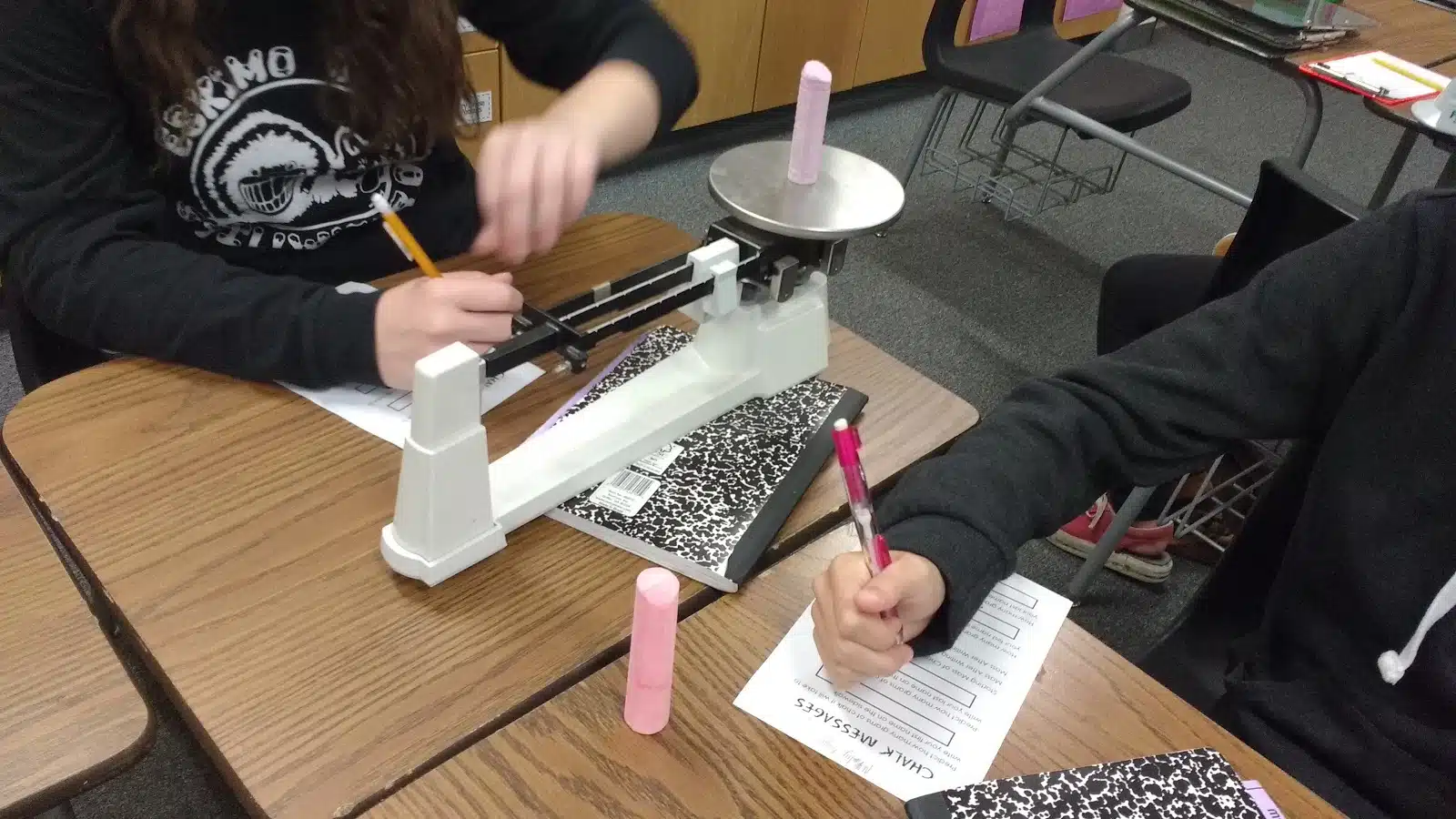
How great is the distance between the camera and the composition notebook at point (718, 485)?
2.53ft

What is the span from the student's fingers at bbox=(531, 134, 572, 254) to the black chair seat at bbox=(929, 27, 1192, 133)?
1885 millimetres

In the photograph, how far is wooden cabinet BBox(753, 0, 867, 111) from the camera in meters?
3.10

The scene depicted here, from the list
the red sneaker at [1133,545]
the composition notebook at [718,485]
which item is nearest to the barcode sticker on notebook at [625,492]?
the composition notebook at [718,485]

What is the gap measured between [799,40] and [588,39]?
219 centimetres

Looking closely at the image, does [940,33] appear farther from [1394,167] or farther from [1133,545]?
[1133,545]

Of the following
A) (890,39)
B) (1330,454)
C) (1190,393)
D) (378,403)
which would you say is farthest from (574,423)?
(890,39)

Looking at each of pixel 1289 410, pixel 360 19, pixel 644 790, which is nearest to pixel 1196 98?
pixel 1289 410

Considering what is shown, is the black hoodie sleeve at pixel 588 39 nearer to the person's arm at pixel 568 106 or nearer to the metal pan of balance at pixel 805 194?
the person's arm at pixel 568 106

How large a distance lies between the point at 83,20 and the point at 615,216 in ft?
1.75

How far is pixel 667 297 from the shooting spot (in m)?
0.77

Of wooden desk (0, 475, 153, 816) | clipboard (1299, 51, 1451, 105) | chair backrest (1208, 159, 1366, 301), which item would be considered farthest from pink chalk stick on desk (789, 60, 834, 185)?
clipboard (1299, 51, 1451, 105)

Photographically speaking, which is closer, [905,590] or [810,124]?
[905,590]

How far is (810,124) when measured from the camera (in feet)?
2.61

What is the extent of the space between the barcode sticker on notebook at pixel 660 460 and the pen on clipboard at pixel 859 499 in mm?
195
